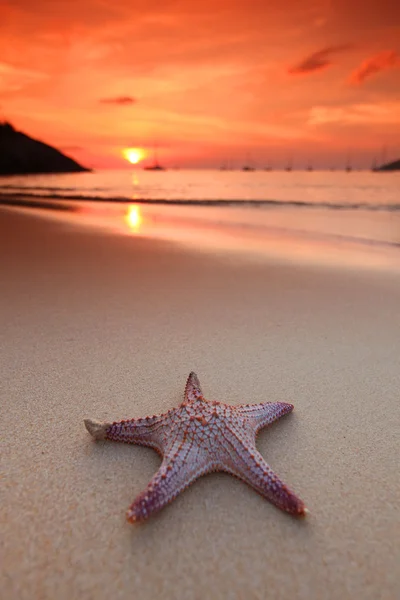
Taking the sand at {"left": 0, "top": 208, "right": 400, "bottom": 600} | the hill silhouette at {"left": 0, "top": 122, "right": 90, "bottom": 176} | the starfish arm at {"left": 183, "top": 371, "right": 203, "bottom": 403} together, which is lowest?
the sand at {"left": 0, "top": 208, "right": 400, "bottom": 600}

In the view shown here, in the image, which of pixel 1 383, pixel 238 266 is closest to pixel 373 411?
pixel 1 383

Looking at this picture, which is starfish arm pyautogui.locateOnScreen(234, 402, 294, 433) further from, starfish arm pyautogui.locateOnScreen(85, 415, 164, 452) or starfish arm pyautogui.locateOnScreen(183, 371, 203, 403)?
starfish arm pyautogui.locateOnScreen(85, 415, 164, 452)

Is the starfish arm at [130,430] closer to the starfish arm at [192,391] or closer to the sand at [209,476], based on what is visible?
the sand at [209,476]

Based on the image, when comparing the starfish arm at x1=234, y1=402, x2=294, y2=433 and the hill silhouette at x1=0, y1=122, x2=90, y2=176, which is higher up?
the hill silhouette at x1=0, y1=122, x2=90, y2=176

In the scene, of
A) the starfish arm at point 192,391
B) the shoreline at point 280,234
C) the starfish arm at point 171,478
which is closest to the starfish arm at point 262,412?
the starfish arm at point 192,391

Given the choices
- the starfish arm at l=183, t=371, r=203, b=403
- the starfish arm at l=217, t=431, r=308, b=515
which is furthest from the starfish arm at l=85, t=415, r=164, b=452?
the starfish arm at l=217, t=431, r=308, b=515

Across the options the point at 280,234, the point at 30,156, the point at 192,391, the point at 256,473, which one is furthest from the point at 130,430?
the point at 30,156
